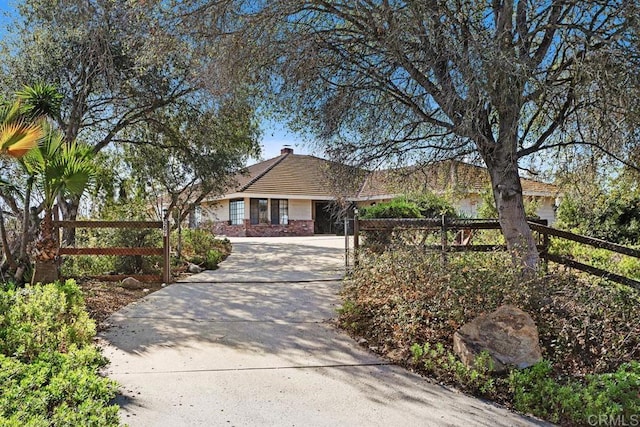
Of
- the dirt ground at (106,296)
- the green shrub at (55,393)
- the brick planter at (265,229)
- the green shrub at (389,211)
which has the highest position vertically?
the green shrub at (389,211)

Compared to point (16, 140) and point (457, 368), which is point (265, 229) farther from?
point (457, 368)

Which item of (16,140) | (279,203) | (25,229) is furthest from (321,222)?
(16,140)

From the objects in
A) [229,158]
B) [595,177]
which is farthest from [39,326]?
[229,158]

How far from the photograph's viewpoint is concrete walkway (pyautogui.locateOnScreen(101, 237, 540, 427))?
10.9 feet

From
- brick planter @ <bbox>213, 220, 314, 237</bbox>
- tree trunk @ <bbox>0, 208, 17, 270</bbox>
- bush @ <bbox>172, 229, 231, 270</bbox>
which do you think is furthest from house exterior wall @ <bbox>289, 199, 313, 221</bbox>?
tree trunk @ <bbox>0, 208, 17, 270</bbox>

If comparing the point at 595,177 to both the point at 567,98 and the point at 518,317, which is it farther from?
the point at 518,317

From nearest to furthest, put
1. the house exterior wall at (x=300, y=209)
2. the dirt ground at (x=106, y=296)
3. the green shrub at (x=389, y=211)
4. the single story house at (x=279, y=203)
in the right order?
the dirt ground at (x=106, y=296), the green shrub at (x=389, y=211), the single story house at (x=279, y=203), the house exterior wall at (x=300, y=209)

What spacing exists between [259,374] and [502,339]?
2.19 meters

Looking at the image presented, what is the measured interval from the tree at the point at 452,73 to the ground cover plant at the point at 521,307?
→ 84 centimetres

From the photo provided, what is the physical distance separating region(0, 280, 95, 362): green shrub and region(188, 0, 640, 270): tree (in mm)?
3813

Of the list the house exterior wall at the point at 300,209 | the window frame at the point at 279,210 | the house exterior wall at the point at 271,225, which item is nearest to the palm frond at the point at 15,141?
the house exterior wall at the point at 271,225

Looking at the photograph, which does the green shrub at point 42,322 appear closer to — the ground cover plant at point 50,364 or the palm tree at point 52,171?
the ground cover plant at point 50,364

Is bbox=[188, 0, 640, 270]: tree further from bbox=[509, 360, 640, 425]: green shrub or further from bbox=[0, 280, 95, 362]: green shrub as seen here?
bbox=[0, 280, 95, 362]: green shrub

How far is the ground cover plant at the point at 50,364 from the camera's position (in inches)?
107
